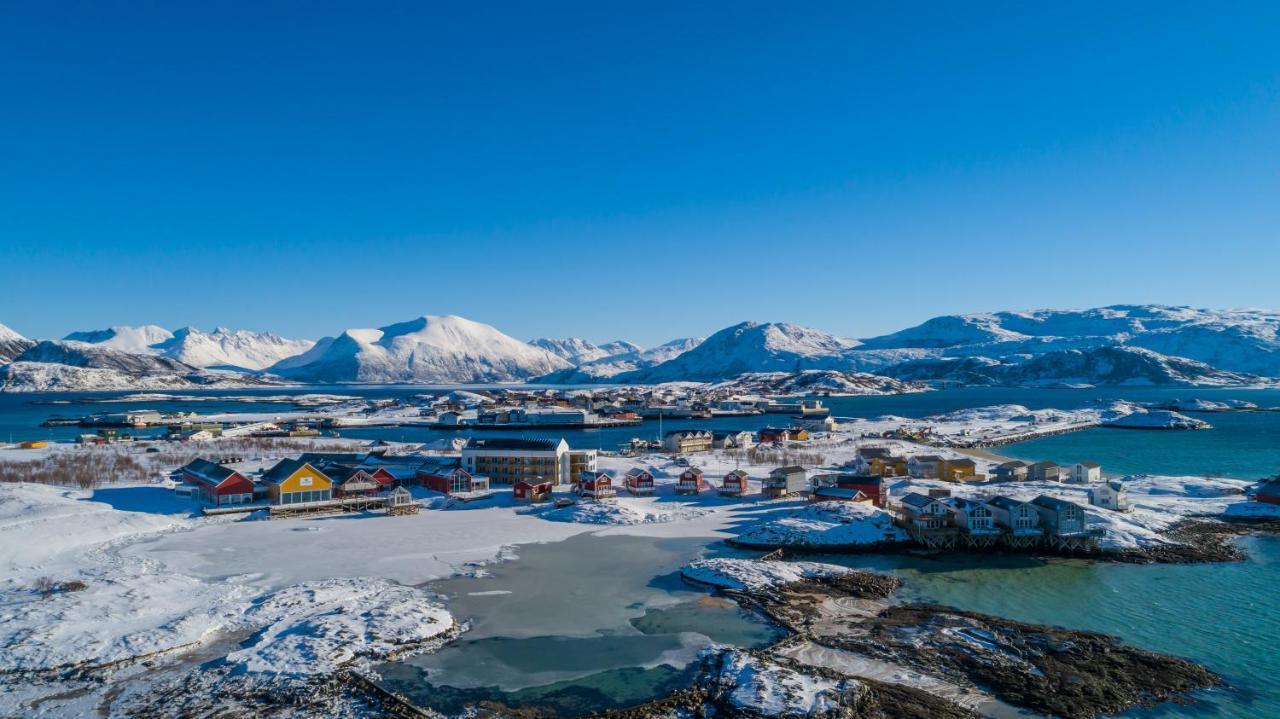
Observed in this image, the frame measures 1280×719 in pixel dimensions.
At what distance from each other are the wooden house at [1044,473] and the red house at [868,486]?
14071 millimetres

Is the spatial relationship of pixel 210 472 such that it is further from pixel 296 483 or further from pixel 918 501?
pixel 918 501

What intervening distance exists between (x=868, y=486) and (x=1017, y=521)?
9341 mm

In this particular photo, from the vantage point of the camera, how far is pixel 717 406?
497ft

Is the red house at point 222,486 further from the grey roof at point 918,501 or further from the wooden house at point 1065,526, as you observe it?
the wooden house at point 1065,526

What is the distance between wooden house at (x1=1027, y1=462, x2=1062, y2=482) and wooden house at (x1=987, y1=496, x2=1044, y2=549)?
61.5ft

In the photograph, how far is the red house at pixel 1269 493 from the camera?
126 ft

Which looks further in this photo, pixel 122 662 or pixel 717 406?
pixel 717 406

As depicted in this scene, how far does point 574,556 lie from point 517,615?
289 inches

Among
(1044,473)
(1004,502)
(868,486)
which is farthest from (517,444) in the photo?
(1044,473)

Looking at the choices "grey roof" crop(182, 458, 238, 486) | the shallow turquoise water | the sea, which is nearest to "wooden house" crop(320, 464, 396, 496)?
"grey roof" crop(182, 458, 238, 486)

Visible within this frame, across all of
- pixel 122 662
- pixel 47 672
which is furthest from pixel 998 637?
pixel 47 672

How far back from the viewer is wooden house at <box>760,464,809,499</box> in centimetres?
4288

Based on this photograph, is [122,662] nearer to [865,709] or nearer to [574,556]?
[574,556]

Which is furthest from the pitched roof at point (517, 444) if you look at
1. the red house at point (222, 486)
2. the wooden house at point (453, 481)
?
the red house at point (222, 486)
